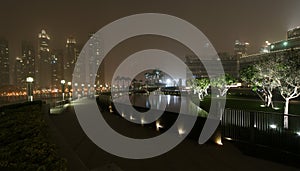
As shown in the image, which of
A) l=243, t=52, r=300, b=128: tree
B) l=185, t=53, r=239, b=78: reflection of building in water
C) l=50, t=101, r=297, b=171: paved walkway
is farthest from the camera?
l=185, t=53, r=239, b=78: reflection of building in water

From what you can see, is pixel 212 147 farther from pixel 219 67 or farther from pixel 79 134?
pixel 219 67

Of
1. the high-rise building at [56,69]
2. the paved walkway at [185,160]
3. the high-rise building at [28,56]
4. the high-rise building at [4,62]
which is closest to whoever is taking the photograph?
the paved walkway at [185,160]

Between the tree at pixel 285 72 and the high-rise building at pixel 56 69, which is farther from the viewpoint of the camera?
the high-rise building at pixel 56 69

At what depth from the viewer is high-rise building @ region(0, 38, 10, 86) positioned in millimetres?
140600

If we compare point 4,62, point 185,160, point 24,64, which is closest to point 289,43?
point 185,160

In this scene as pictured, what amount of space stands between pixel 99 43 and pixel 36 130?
179 m

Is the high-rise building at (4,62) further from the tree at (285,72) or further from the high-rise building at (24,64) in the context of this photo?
the tree at (285,72)

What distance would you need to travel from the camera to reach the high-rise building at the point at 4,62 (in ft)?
461

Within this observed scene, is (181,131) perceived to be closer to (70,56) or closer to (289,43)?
(289,43)

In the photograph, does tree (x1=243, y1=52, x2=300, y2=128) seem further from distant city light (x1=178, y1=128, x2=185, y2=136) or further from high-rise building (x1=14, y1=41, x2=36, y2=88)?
high-rise building (x1=14, y1=41, x2=36, y2=88)

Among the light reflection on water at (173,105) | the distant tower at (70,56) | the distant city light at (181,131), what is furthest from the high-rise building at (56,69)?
the distant city light at (181,131)

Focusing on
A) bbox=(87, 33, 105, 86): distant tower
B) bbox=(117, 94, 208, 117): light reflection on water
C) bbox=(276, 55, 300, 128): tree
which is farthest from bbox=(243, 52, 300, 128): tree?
bbox=(87, 33, 105, 86): distant tower

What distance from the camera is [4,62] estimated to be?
150 meters

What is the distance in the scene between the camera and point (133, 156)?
20.8ft
